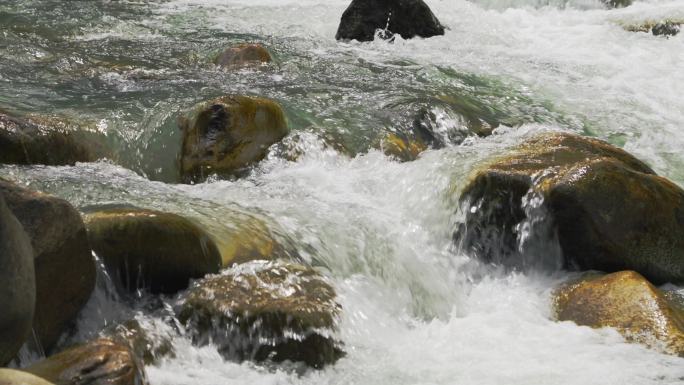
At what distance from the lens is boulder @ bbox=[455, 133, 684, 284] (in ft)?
18.0

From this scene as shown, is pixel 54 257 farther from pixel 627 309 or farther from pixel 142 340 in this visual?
pixel 627 309

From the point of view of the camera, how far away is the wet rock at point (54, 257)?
3.71m

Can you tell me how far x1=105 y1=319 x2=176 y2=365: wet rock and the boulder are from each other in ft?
7.89

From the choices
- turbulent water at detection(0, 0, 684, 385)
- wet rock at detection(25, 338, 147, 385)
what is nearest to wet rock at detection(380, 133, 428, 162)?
turbulent water at detection(0, 0, 684, 385)

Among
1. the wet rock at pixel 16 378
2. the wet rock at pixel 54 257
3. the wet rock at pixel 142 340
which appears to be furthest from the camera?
the wet rock at pixel 142 340

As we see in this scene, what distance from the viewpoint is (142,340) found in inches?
160

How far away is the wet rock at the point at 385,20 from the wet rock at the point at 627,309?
21.3 ft

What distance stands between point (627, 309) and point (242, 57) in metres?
5.52

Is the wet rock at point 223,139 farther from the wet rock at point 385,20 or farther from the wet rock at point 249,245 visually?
the wet rock at point 385,20

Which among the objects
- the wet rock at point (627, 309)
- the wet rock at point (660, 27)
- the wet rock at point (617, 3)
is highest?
the wet rock at point (617, 3)

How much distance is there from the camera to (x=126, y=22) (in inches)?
440

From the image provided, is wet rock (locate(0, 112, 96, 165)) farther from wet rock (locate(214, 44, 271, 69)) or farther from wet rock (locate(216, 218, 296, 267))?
wet rock (locate(214, 44, 271, 69))

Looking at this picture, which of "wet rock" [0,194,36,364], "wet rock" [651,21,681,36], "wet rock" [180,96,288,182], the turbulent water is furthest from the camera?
"wet rock" [651,21,681,36]

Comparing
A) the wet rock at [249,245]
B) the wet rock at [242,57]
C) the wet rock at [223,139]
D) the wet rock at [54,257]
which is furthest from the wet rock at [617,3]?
the wet rock at [54,257]
